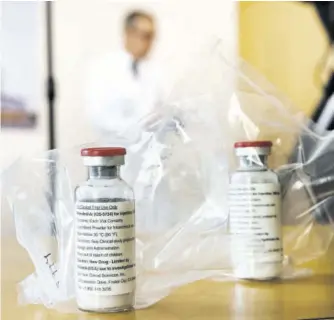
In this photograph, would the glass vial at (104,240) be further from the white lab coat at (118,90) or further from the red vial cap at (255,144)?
the white lab coat at (118,90)

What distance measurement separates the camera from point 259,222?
66cm

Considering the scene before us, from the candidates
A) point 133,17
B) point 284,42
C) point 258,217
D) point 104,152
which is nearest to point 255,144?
point 258,217

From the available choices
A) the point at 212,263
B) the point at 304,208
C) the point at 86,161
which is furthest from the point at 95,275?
the point at 304,208

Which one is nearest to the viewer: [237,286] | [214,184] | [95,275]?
[95,275]

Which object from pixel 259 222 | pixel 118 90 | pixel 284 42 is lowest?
pixel 259 222

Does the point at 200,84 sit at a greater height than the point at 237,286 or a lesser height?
greater

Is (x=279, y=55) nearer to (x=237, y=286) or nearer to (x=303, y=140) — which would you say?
(x=303, y=140)

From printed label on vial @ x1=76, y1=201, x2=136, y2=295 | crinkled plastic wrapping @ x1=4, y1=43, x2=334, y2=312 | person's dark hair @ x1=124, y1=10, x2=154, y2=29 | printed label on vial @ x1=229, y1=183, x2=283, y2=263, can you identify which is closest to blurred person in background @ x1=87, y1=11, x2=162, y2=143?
person's dark hair @ x1=124, y1=10, x2=154, y2=29

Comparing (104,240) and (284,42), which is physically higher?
(284,42)

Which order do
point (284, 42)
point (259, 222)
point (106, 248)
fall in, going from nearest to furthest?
point (106, 248)
point (259, 222)
point (284, 42)

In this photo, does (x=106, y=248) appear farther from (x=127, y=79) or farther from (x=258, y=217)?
(x=127, y=79)

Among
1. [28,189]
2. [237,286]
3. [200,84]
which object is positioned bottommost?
[237,286]

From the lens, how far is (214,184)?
29.3 inches

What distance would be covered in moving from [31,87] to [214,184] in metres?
0.91
